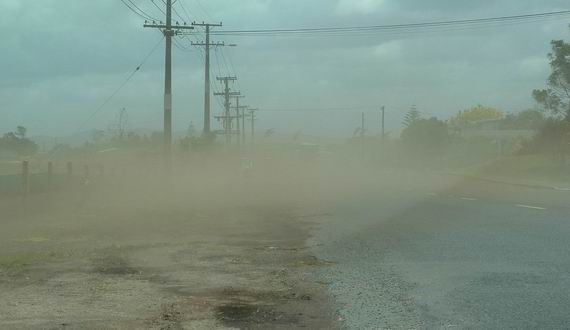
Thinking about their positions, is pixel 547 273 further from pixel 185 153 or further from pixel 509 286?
pixel 185 153

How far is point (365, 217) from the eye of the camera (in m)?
21.4

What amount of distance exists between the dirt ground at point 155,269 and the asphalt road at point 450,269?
56 centimetres

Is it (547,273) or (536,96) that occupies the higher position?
(536,96)

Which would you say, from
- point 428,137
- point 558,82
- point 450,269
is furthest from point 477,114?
point 450,269

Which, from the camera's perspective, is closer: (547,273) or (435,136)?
(547,273)

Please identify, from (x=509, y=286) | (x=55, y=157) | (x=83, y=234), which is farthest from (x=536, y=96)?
(x=509, y=286)

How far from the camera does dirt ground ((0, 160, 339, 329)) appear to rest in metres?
8.23

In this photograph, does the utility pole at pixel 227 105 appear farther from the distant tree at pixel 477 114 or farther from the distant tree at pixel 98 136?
the distant tree at pixel 477 114

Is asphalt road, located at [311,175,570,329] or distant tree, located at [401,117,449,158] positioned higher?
distant tree, located at [401,117,449,158]

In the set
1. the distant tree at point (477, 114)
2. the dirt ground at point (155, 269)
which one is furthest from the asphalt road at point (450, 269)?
the distant tree at point (477, 114)

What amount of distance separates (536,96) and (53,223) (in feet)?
112

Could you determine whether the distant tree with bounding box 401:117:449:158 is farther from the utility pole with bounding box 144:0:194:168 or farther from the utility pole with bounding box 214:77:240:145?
the utility pole with bounding box 144:0:194:168

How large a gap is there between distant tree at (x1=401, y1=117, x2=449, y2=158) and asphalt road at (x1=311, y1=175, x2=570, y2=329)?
204 ft

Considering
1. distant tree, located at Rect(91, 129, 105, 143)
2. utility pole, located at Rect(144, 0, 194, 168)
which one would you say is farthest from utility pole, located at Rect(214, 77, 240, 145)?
utility pole, located at Rect(144, 0, 194, 168)
